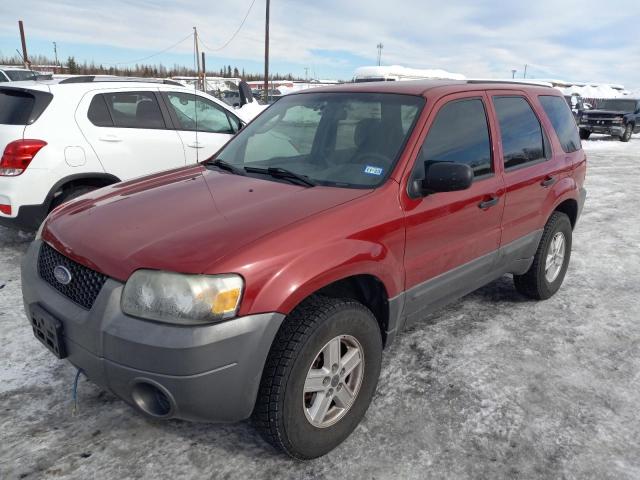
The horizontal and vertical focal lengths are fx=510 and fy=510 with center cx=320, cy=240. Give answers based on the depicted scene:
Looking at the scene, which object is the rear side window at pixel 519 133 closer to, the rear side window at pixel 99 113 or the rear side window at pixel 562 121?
the rear side window at pixel 562 121

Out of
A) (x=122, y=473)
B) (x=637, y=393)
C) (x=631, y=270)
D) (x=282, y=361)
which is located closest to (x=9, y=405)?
(x=122, y=473)

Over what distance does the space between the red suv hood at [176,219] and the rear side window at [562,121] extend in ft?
8.00

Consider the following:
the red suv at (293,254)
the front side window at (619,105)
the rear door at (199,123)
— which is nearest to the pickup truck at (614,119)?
the front side window at (619,105)

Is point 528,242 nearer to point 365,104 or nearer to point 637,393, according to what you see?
point 637,393

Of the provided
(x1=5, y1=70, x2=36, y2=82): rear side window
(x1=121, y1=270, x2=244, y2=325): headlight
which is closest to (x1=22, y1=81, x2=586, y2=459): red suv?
(x1=121, y1=270, x2=244, y2=325): headlight

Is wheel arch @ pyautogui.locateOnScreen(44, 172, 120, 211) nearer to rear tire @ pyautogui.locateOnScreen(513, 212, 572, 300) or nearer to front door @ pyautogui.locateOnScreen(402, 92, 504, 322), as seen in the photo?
front door @ pyautogui.locateOnScreen(402, 92, 504, 322)

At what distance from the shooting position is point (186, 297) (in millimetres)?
1978

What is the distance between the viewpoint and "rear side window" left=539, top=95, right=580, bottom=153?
4.20 m

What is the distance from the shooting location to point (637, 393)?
3006mm

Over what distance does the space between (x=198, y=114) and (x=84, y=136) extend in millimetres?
1626

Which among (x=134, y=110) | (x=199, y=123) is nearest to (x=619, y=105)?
(x=199, y=123)

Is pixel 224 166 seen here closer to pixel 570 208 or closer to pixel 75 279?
pixel 75 279

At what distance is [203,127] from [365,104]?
3.51m

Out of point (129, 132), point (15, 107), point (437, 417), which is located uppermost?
point (15, 107)
